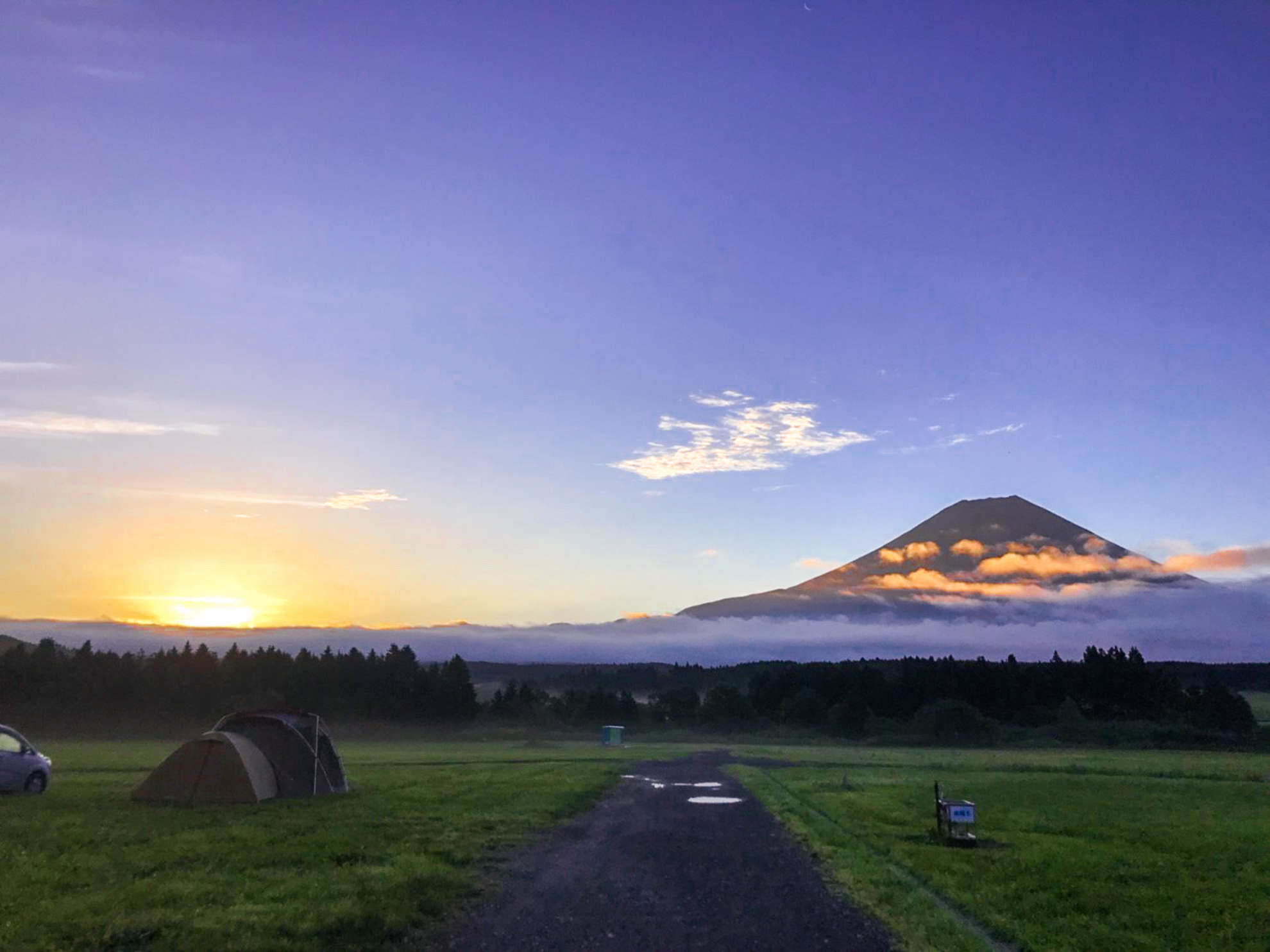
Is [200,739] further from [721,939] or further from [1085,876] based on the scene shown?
[1085,876]

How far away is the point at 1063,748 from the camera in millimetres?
94812

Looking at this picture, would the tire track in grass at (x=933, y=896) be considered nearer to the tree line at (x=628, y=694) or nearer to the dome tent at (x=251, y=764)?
the dome tent at (x=251, y=764)

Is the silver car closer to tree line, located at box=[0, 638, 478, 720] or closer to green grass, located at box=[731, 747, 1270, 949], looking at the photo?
green grass, located at box=[731, 747, 1270, 949]

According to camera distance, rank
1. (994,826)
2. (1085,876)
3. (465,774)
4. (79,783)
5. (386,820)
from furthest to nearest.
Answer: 1. (465,774)
2. (79,783)
3. (994,826)
4. (386,820)
5. (1085,876)

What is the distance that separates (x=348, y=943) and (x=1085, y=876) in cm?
1282

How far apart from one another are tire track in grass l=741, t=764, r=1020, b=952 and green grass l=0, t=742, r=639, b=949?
694 cm

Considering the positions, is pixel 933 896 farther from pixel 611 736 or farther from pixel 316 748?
pixel 611 736

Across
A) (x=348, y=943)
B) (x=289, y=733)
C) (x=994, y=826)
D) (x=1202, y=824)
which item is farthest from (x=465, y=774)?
(x=348, y=943)

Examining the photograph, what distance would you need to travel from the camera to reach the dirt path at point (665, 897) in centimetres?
1109

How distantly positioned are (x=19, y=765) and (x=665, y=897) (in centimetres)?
2183

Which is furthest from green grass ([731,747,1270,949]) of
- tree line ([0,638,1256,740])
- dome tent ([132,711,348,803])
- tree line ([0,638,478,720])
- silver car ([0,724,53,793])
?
tree line ([0,638,478,720])

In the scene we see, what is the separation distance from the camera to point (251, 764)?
2567cm

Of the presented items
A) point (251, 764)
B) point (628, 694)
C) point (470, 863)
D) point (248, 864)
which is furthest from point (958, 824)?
point (628, 694)

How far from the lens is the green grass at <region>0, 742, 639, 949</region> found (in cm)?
1098
